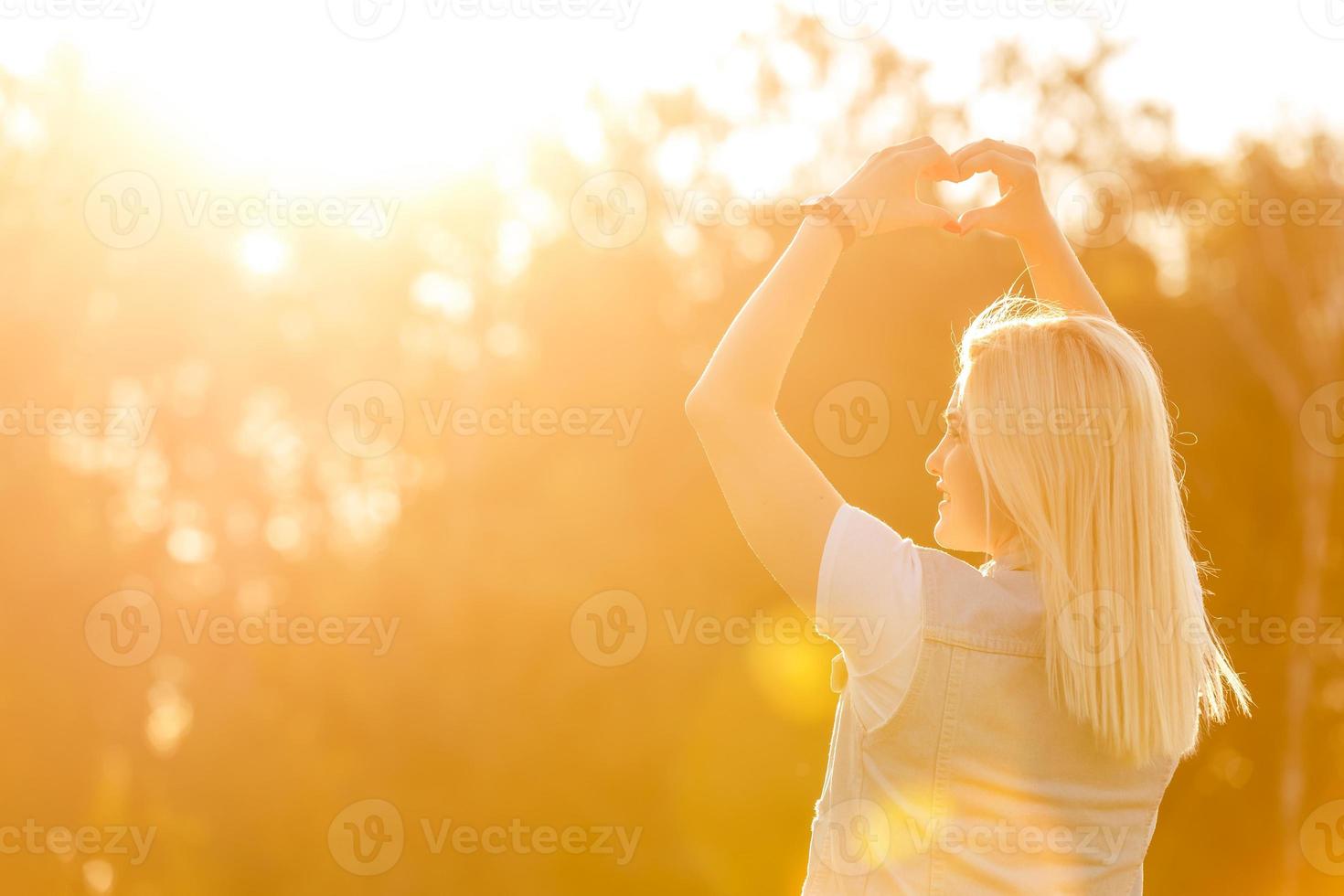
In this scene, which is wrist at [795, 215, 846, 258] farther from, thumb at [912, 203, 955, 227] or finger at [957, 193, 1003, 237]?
finger at [957, 193, 1003, 237]

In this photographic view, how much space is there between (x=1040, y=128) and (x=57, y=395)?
494 inches

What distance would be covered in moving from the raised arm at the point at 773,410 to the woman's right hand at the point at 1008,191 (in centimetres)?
27

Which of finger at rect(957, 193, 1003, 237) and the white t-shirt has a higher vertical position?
finger at rect(957, 193, 1003, 237)

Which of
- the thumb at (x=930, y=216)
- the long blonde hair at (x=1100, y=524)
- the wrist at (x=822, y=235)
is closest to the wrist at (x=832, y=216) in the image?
the wrist at (x=822, y=235)

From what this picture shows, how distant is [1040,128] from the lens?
50.8 feet

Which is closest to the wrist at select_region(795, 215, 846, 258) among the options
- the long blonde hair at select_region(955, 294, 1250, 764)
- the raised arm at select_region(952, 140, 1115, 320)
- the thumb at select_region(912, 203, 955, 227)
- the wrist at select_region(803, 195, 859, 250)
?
the wrist at select_region(803, 195, 859, 250)

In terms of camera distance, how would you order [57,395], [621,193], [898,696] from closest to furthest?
[898,696], [57,395], [621,193]

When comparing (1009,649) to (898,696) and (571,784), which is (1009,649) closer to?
(898,696)

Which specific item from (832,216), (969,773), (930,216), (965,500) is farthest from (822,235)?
(969,773)

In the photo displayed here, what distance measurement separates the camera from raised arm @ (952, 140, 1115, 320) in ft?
6.25

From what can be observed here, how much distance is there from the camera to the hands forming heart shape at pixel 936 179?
1.60 m

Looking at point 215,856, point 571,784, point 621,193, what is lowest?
point 215,856

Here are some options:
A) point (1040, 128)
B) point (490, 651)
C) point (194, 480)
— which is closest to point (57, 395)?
point (194, 480)

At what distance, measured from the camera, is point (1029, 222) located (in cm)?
207
